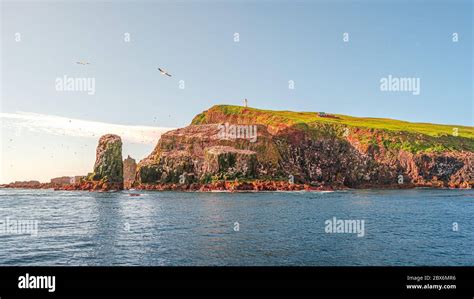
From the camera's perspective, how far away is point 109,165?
170750 millimetres

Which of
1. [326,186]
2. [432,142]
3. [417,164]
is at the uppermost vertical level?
[432,142]

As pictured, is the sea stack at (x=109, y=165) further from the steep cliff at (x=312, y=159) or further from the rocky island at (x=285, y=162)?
the steep cliff at (x=312, y=159)

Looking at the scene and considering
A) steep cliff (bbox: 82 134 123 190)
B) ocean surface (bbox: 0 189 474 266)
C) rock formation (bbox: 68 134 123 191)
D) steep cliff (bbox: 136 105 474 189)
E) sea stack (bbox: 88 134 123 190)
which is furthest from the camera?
steep cliff (bbox: 136 105 474 189)

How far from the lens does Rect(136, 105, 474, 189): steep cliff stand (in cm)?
17212

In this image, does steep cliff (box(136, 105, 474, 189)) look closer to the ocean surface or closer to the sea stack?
the sea stack

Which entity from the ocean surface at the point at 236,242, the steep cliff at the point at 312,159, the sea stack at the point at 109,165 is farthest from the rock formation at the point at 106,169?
the ocean surface at the point at 236,242

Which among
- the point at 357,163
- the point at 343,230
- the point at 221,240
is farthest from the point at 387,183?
the point at 221,240

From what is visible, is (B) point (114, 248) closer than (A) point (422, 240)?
Yes

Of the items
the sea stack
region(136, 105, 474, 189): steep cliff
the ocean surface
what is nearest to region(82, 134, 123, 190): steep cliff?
the sea stack

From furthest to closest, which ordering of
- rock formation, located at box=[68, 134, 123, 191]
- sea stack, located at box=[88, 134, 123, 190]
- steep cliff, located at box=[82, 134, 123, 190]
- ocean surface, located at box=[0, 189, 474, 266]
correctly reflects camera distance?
1. sea stack, located at box=[88, 134, 123, 190]
2. steep cliff, located at box=[82, 134, 123, 190]
3. rock formation, located at box=[68, 134, 123, 191]
4. ocean surface, located at box=[0, 189, 474, 266]

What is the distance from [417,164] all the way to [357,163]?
97.0 feet

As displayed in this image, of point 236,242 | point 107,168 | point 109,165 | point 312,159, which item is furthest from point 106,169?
point 236,242
